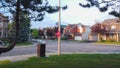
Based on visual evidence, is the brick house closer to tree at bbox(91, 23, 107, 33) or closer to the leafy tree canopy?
tree at bbox(91, 23, 107, 33)

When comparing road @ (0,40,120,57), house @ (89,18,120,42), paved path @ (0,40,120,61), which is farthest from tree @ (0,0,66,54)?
house @ (89,18,120,42)

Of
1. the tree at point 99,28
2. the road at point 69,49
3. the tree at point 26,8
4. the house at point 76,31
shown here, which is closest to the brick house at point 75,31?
the house at point 76,31

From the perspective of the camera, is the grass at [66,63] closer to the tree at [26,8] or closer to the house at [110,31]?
→ the tree at [26,8]

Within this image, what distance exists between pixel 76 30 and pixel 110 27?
93.4 feet

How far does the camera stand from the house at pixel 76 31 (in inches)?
4136

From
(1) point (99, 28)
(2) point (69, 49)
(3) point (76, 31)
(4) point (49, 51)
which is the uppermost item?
(1) point (99, 28)

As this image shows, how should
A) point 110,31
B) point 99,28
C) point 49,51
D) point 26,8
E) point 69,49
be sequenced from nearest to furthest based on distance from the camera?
point 26,8 → point 49,51 → point 69,49 → point 110,31 → point 99,28

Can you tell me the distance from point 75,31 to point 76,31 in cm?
37

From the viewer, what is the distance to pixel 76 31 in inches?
4409

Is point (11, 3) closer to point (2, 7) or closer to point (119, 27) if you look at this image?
point (2, 7)

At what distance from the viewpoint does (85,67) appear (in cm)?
1593

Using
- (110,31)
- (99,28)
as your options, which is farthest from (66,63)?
(99,28)

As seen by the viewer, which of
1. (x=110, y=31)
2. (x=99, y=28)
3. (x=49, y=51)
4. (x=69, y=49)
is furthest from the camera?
(x=99, y=28)

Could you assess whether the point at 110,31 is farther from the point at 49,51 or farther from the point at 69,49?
the point at 49,51
